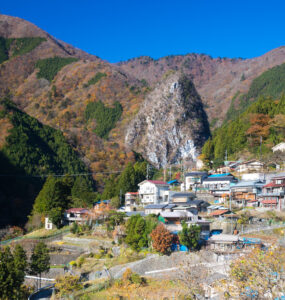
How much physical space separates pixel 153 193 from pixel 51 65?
5326 inches

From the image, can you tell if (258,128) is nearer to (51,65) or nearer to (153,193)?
(153,193)

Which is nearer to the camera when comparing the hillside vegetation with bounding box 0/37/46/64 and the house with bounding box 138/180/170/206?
the house with bounding box 138/180/170/206

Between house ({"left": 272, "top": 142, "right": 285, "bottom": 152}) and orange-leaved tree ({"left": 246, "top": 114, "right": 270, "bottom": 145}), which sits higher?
orange-leaved tree ({"left": 246, "top": 114, "right": 270, "bottom": 145})

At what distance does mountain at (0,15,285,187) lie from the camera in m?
105

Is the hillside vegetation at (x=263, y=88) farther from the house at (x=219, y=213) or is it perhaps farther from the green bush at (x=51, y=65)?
the green bush at (x=51, y=65)

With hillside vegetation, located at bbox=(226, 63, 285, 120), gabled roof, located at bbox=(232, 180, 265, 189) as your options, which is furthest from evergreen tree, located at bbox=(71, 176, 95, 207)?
hillside vegetation, located at bbox=(226, 63, 285, 120)

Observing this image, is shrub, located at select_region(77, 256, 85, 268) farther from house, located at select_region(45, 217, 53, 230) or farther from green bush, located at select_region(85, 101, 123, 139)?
green bush, located at select_region(85, 101, 123, 139)

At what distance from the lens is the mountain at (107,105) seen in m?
105

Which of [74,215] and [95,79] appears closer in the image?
[74,215]

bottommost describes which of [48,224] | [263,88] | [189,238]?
[48,224]

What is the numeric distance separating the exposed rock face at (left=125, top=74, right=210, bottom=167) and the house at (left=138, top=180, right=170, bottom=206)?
62124 millimetres

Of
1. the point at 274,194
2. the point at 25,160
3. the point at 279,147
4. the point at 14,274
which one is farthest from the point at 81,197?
the point at 279,147

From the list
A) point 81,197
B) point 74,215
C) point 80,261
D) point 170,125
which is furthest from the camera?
point 170,125

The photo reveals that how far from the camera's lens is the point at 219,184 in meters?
45.9
